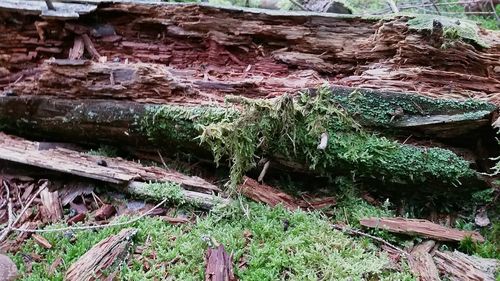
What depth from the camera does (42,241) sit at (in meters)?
3.19

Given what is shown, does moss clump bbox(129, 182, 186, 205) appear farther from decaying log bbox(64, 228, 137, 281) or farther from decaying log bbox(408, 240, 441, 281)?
decaying log bbox(408, 240, 441, 281)

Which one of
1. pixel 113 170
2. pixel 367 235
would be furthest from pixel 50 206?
pixel 367 235

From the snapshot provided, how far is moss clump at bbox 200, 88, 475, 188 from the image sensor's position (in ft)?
10.6

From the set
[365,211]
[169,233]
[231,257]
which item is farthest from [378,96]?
[169,233]

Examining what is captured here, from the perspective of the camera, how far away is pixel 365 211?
130 inches

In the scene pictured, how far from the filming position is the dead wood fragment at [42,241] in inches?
124

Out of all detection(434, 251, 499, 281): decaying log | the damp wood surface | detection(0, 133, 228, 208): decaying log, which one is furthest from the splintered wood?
detection(434, 251, 499, 281): decaying log

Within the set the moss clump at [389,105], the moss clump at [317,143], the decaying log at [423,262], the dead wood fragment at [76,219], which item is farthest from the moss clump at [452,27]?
the dead wood fragment at [76,219]

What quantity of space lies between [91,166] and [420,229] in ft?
8.54

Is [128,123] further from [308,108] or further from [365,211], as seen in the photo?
[365,211]

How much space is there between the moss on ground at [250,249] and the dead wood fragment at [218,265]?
56mm

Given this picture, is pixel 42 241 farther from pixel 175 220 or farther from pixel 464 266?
pixel 464 266

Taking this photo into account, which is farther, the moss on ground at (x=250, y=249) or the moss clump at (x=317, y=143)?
the moss clump at (x=317, y=143)

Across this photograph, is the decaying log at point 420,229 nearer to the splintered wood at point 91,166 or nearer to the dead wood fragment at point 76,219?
the splintered wood at point 91,166
